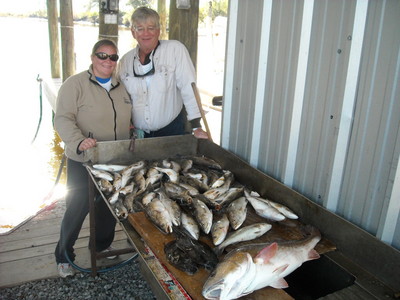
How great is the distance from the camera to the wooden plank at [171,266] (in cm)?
185

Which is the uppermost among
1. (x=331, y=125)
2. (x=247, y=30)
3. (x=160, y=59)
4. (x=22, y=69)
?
(x=247, y=30)

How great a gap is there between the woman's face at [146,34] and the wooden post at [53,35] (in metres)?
9.63

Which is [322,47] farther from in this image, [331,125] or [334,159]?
[334,159]

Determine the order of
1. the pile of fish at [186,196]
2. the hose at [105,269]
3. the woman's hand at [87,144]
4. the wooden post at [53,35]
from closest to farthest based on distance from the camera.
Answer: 1. the pile of fish at [186,196]
2. the woman's hand at [87,144]
3. the hose at [105,269]
4. the wooden post at [53,35]

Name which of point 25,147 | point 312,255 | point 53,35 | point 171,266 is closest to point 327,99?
point 312,255

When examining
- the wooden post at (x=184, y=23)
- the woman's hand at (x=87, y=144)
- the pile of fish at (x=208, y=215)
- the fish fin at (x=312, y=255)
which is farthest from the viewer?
the wooden post at (x=184, y=23)

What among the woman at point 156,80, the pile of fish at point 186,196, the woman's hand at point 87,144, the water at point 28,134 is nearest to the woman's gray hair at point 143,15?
the woman at point 156,80

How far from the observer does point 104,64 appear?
150 inches

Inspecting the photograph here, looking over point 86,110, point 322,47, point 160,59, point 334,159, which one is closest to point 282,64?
point 322,47

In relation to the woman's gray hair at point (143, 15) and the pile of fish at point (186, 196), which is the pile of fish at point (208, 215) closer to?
the pile of fish at point (186, 196)

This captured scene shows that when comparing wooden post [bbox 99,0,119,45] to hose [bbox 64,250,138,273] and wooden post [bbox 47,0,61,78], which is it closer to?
hose [bbox 64,250,138,273]

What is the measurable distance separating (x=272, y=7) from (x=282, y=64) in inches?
19.8

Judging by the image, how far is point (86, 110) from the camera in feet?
12.6

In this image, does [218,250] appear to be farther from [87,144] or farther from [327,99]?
[87,144]
